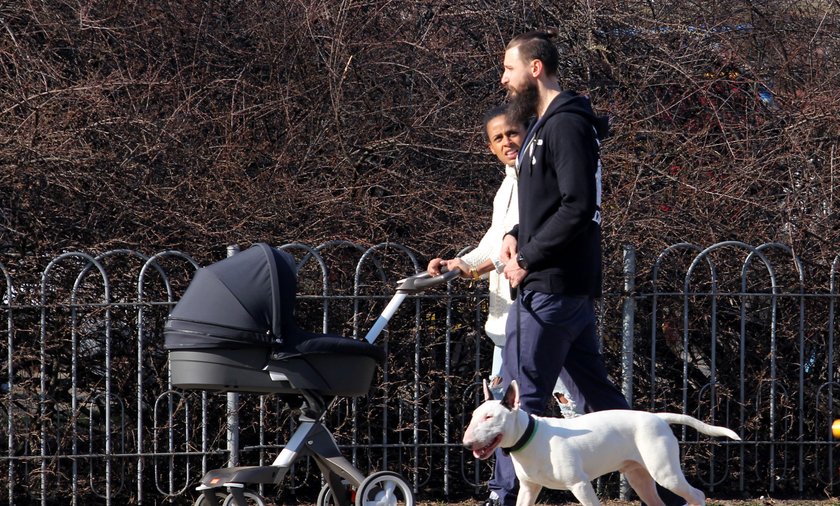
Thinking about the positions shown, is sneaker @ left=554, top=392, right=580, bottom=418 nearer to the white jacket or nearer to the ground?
the white jacket

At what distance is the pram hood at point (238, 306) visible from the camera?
4281 mm

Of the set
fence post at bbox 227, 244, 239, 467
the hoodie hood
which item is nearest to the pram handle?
the hoodie hood

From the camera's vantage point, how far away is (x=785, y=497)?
20.6 feet

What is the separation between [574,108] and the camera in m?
4.19

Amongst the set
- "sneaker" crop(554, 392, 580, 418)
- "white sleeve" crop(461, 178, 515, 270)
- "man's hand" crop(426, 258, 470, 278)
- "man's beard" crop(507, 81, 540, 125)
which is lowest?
"sneaker" crop(554, 392, 580, 418)

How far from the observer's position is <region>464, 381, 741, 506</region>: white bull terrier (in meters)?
3.90

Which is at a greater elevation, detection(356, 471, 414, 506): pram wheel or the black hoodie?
the black hoodie

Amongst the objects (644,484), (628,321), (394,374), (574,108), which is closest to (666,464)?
(644,484)

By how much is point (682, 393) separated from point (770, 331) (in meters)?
0.60

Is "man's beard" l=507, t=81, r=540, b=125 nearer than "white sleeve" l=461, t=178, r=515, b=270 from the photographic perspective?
Yes

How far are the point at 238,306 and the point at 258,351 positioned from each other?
190 millimetres

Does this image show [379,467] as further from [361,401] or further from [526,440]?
[526,440]

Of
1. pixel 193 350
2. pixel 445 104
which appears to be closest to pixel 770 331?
pixel 445 104

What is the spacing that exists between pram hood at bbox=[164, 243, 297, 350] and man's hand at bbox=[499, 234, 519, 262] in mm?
844
